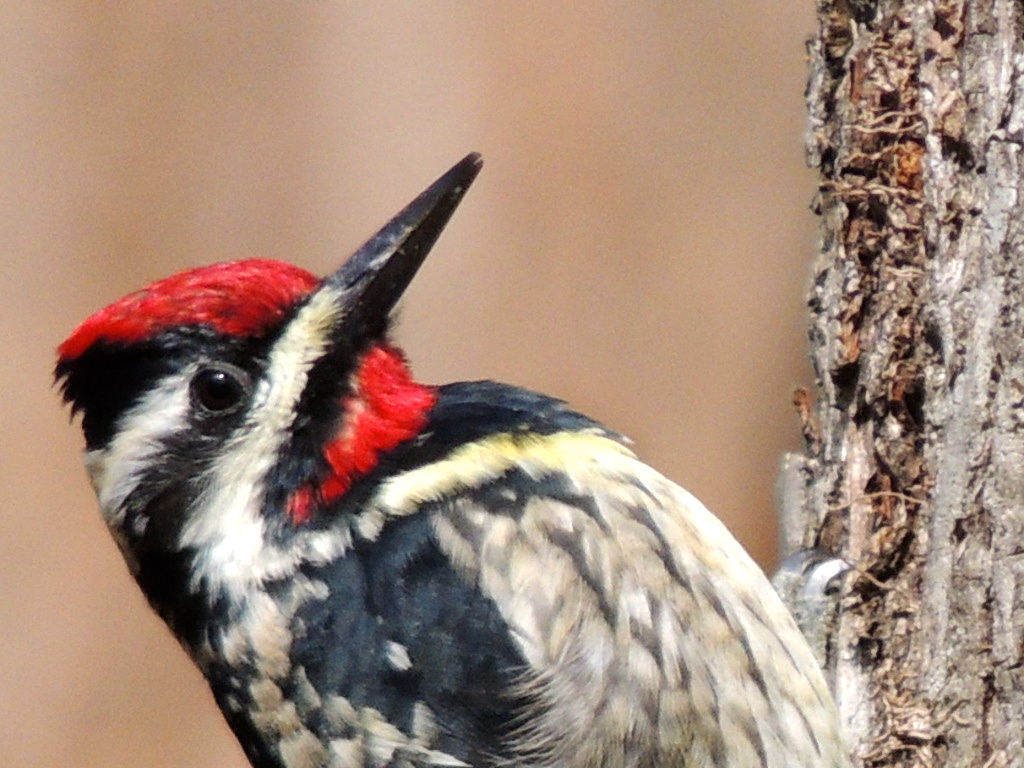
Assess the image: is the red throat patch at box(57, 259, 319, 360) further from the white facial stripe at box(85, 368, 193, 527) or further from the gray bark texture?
the gray bark texture

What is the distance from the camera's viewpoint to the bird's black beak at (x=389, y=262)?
69.1 inches

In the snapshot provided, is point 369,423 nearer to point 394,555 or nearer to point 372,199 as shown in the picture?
point 394,555

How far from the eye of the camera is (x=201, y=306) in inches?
64.6

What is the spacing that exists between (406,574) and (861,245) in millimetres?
798

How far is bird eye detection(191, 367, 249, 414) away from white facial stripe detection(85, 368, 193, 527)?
0.6 inches

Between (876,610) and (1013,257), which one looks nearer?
(1013,257)

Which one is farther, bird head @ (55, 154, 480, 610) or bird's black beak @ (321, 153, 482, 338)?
bird's black beak @ (321, 153, 482, 338)

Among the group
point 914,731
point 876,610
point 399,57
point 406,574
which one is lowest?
point 914,731

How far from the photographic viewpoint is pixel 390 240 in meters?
1.77

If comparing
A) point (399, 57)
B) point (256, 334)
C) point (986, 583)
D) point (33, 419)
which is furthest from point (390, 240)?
point (33, 419)

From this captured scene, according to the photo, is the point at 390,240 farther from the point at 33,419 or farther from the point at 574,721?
the point at 33,419

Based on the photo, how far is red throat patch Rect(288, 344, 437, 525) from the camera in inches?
67.2

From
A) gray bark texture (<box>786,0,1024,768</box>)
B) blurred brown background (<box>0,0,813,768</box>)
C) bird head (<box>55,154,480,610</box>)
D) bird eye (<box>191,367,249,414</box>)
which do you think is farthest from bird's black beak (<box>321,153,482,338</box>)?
blurred brown background (<box>0,0,813,768</box>)

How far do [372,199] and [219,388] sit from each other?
167cm
